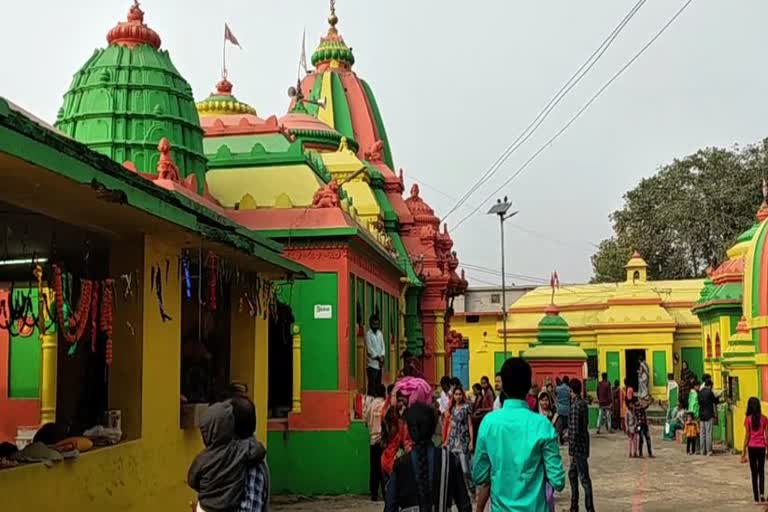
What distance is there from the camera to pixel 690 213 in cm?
4412

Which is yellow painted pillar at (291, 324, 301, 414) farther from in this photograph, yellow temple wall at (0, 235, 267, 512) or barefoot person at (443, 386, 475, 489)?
yellow temple wall at (0, 235, 267, 512)

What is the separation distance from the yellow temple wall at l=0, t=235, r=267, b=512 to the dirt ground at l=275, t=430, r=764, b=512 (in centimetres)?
428

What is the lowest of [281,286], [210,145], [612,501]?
[612,501]

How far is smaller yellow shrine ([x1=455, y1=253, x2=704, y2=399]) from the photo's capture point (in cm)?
3750

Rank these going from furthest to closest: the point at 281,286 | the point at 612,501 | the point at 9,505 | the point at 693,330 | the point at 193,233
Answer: the point at 693,330 < the point at 281,286 < the point at 612,501 < the point at 193,233 < the point at 9,505

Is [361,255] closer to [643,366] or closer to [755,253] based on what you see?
[755,253]

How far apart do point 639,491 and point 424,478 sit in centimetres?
997

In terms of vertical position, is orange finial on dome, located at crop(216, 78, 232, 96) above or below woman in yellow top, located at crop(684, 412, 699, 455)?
above

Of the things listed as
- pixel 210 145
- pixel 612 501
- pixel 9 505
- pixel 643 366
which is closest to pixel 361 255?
pixel 210 145

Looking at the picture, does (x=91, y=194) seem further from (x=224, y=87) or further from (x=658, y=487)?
(x=224, y=87)

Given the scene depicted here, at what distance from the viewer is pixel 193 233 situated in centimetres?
775

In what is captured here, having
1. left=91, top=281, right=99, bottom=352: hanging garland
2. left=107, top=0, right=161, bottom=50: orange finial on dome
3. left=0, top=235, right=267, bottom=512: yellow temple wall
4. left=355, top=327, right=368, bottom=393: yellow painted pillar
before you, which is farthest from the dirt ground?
left=107, top=0, right=161, bottom=50: orange finial on dome

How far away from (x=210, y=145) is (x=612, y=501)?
9.16 metres

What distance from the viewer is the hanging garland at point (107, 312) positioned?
293 inches
